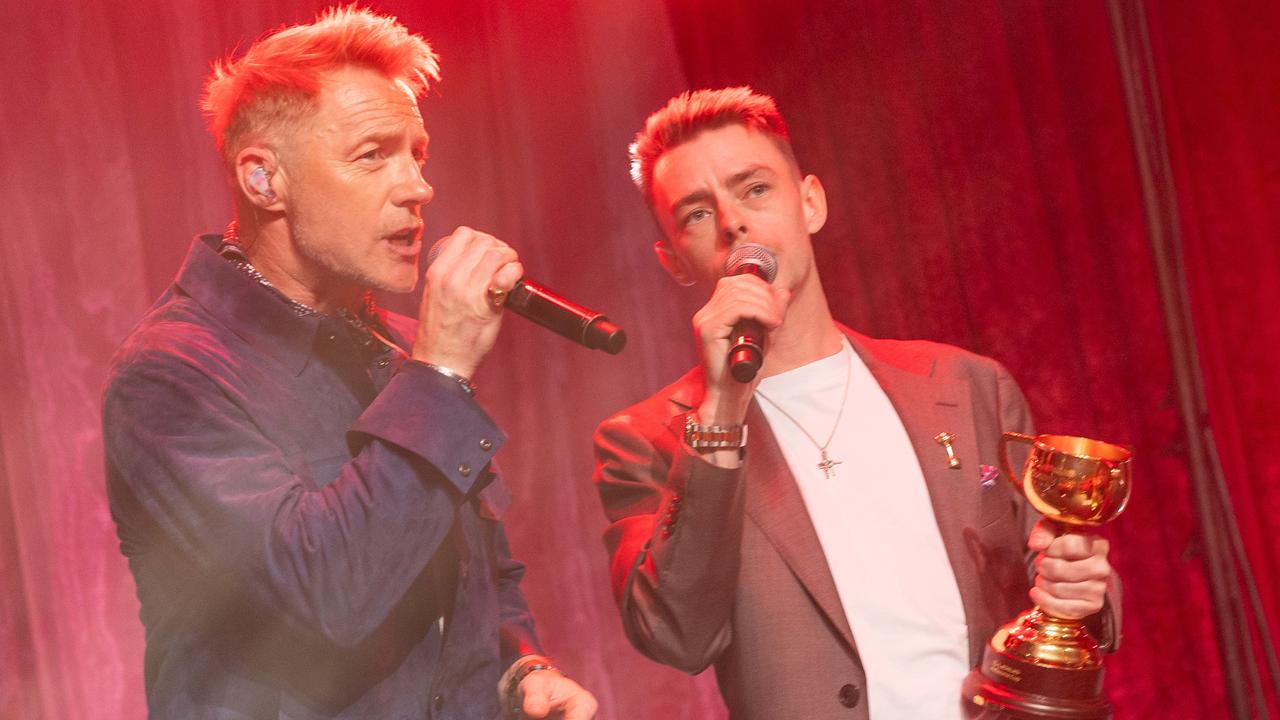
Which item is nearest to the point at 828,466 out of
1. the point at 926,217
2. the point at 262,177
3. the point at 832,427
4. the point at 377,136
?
the point at 832,427

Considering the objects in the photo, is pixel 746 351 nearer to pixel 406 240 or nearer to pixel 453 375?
pixel 453 375

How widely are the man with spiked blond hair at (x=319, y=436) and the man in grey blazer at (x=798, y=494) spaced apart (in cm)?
29

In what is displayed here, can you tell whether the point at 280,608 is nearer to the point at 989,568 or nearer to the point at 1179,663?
the point at 989,568

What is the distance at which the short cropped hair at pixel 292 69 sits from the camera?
165cm

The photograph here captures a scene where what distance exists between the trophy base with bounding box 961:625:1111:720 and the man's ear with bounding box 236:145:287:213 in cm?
122

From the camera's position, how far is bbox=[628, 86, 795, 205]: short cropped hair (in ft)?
6.89

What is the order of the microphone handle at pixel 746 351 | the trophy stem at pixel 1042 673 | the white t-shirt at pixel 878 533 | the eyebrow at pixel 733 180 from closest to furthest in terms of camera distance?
the microphone handle at pixel 746 351, the trophy stem at pixel 1042 673, the white t-shirt at pixel 878 533, the eyebrow at pixel 733 180

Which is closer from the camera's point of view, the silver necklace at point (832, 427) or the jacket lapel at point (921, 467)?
the jacket lapel at point (921, 467)

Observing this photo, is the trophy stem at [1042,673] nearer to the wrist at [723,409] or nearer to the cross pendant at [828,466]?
the cross pendant at [828,466]

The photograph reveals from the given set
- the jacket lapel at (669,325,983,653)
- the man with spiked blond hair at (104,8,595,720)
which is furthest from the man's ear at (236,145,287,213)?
the jacket lapel at (669,325,983,653)

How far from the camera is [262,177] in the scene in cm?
165

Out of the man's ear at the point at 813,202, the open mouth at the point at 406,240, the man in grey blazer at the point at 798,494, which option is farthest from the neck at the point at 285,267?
the man's ear at the point at 813,202

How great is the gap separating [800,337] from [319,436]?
2.84ft

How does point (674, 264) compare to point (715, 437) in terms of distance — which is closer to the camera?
point (715, 437)
